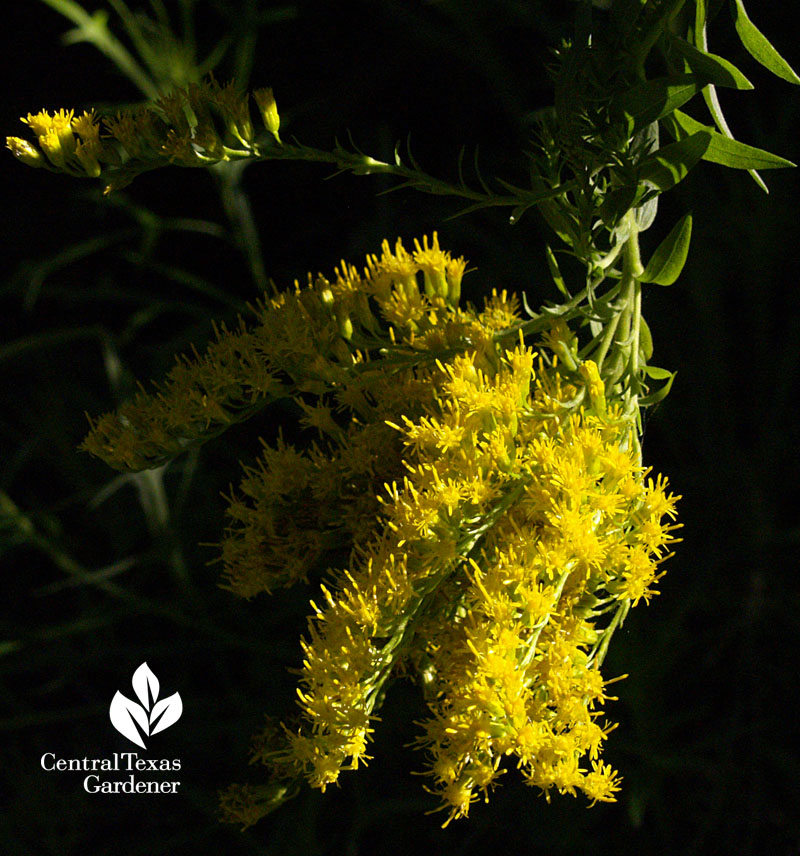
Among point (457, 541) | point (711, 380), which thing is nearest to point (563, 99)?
point (457, 541)

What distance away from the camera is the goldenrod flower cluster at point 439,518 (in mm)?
398

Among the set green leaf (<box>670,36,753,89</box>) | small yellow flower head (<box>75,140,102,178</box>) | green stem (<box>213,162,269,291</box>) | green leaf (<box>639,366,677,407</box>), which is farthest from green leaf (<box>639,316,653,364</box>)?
green stem (<box>213,162,269,291</box>)

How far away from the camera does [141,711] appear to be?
80cm

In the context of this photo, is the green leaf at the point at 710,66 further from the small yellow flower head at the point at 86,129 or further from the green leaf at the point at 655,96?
the small yellow flower head at the point at 86,129

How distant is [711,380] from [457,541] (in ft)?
2.10

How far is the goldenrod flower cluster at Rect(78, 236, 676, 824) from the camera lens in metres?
0.40

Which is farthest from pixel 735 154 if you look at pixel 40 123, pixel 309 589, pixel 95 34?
pixel 95 34

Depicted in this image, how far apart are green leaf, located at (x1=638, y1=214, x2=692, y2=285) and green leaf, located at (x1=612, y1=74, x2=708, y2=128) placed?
Answer: 0.05 m

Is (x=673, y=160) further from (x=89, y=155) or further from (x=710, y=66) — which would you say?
(x=89, y=155)

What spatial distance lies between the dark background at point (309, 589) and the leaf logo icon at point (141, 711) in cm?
9

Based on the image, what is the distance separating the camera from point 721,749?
2.78 feet

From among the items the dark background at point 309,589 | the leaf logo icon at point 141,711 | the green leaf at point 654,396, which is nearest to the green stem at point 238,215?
the dark background at point 309,589

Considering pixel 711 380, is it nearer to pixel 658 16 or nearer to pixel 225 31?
pixel 658 16

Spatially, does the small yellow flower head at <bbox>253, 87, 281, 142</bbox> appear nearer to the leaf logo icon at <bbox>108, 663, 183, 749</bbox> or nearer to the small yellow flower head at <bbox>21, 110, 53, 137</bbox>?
the small yellow flower head at <bbox>21, 110, 53, 137</bbox>
